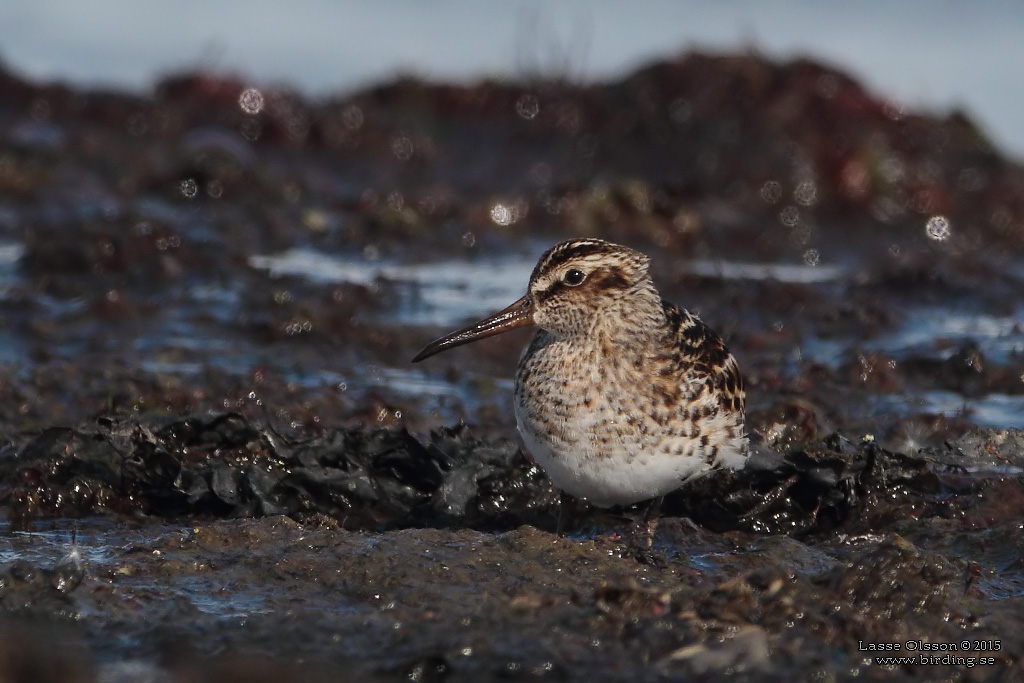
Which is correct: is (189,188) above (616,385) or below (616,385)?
below

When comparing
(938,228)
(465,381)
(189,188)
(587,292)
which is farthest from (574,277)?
(938,228)

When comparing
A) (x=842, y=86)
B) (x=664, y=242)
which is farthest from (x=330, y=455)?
(x=842, y=86)

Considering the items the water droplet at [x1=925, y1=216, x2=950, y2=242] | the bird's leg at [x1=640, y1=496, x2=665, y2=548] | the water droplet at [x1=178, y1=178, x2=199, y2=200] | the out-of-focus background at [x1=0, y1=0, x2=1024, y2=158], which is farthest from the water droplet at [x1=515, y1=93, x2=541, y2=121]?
the bird's leg at [x1=640, y1=496, x2=665, y2=548]

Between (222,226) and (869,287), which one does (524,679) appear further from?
(222,226)

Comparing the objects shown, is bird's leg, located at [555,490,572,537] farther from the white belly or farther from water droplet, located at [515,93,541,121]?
water droplet, located at [515,93,541,121]

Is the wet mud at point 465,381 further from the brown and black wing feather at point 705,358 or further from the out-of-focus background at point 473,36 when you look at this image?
the out-of-focus background at point 473,36

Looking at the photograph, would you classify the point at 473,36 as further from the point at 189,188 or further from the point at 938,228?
the point at 938,228
